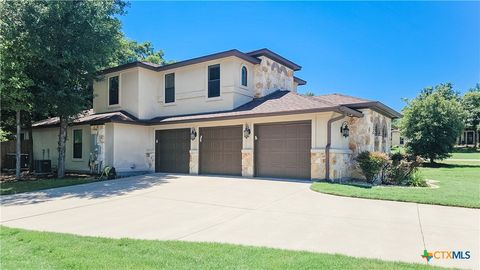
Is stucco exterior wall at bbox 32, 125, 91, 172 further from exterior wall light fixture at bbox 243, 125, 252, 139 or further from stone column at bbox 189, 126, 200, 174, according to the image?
exterior wall light fixture at bbox 243, 125, 252, 139

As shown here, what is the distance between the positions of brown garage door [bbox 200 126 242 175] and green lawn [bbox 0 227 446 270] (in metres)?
9.05

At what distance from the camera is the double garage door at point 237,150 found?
39.8 feet

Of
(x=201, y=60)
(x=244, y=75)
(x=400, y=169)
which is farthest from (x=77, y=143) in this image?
(x=400, y=169)

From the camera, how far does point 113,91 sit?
17.3m

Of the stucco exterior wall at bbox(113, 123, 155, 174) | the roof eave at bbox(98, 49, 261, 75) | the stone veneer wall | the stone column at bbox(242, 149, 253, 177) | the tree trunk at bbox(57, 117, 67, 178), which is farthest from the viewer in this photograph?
the stone veneer wall

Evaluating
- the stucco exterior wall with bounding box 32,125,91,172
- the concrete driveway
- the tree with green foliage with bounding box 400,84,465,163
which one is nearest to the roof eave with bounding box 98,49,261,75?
the stucco exterior wall with bounding box 32,125,91,172

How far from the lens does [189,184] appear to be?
11383 millimetres

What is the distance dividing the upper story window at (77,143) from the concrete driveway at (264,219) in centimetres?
705

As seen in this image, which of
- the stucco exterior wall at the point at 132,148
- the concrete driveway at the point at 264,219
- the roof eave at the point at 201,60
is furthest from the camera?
the stucco exterior wall at the point at 132,148

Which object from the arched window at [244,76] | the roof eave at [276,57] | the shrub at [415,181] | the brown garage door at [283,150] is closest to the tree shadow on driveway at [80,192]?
the brown garage door at [283,150]

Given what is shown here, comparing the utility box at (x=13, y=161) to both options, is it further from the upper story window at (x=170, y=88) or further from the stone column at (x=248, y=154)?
the stone column at (x=248, y=154)

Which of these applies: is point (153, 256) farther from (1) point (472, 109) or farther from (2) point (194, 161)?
(1) point (472, 109)

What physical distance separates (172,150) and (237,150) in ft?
12.8

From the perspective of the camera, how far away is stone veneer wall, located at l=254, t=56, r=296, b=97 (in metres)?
15.7
